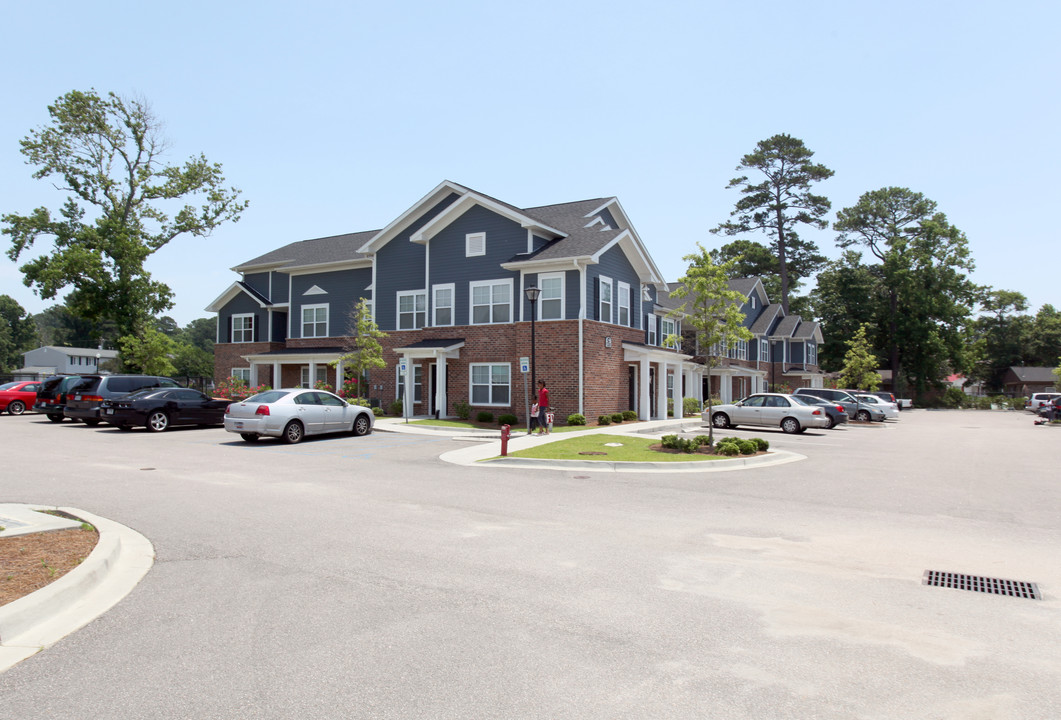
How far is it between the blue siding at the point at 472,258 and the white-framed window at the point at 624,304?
4.48 metres

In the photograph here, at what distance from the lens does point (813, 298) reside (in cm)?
7694

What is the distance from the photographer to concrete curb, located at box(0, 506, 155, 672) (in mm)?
4812

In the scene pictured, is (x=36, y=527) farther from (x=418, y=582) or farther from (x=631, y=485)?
(x=631, y=485)

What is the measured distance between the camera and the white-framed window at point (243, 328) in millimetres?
40406

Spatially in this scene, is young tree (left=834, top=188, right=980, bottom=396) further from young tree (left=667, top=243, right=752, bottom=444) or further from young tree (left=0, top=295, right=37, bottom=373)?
young tree (left=0, top=295, right=37, bottom=373)

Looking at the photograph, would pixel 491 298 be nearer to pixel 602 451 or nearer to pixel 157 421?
pixel 157 421

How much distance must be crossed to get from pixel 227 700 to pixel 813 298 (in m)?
80.7

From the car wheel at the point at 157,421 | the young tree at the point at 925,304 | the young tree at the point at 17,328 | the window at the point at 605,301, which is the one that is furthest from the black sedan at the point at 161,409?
the young tree at the point at 17,328

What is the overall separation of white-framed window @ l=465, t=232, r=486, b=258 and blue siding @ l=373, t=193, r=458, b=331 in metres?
2.59

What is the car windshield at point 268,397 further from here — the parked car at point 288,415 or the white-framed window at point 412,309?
the white-framed window at point 412,309

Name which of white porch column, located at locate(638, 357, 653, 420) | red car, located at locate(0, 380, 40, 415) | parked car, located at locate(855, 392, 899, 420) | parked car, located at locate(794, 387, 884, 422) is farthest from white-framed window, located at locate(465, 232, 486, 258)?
parked car, located at locate(855, 392, 899, 420)

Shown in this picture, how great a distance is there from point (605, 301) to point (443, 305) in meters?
7.17

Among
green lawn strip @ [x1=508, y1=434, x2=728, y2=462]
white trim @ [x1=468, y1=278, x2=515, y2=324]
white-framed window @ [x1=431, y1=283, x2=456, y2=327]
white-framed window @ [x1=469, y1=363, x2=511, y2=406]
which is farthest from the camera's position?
white-framed window @ [x1=431, y1=283, x2=456, y2=327]

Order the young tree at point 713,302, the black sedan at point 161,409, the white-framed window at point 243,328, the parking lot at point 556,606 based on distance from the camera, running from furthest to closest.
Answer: the white-framed window at point 243,328 → the black sedan at point 161,409 → the young tree at point 713,302 → the parking lot at point 556,606
